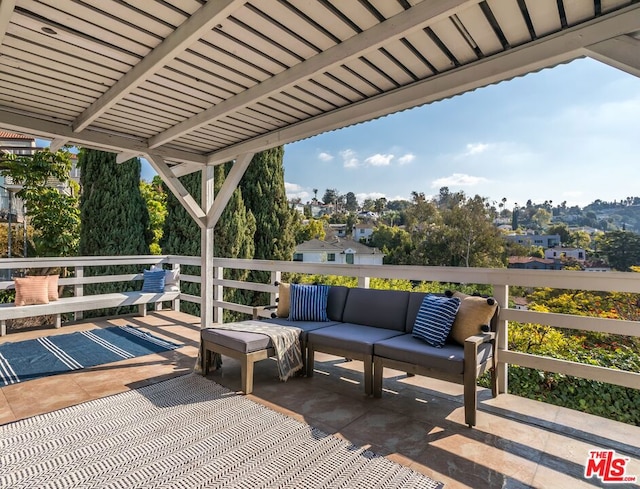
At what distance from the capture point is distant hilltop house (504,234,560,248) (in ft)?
61.0

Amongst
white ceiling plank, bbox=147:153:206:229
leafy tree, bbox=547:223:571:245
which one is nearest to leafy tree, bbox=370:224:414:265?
leafy tree, bbox=547:223:571:245

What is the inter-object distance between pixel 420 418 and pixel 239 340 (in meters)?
1.52

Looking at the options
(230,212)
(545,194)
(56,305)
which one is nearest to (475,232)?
(545,194)

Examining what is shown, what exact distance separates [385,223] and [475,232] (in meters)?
9.28

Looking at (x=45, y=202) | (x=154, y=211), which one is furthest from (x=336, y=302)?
(x=154, y=211)

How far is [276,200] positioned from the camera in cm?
1095

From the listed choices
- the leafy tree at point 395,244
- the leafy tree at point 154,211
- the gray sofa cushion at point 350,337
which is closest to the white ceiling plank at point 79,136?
the gray sofa cushion at point 350,337

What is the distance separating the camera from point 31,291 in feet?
16.3

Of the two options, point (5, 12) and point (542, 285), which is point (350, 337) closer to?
point (542, 285)

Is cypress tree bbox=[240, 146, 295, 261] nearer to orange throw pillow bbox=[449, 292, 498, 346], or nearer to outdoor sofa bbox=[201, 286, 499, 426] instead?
outdoor sofa bbox=[201, 286, 499, 426]

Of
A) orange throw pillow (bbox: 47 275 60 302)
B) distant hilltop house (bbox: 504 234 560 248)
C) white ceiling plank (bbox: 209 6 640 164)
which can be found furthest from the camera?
distant hilltop house (bbox: 504 234 560 248)

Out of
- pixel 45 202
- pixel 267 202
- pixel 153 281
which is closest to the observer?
pixel 153 281

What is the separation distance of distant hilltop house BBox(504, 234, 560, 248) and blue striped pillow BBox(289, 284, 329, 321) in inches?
690

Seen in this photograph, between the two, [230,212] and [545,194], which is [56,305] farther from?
[545,194]
